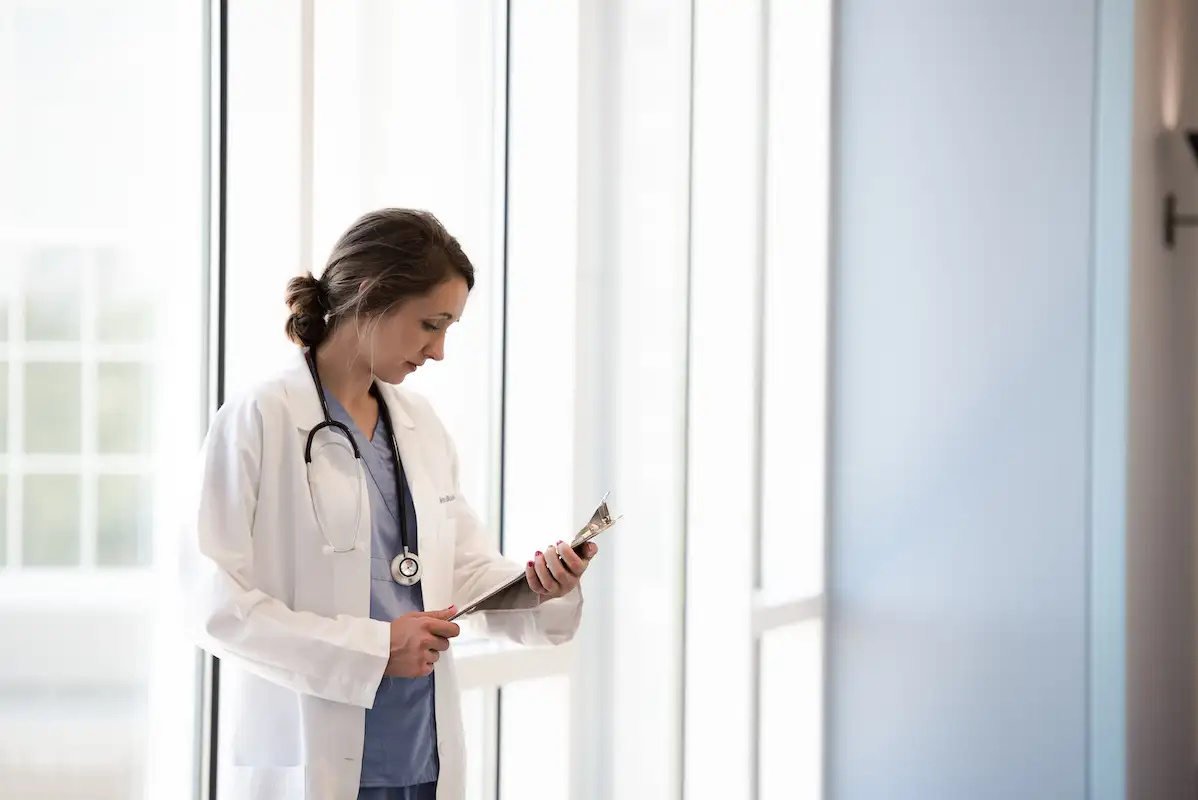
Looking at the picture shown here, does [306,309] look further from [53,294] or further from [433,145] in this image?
[433,145]

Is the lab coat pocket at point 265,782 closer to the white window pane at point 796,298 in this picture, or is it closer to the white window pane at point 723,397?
the white window pane at point 723,397

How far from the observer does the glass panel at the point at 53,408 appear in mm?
1394

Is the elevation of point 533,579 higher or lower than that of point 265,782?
higher

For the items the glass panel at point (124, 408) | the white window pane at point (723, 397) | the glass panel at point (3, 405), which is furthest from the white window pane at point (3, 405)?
the white window pane at point (723, 397)

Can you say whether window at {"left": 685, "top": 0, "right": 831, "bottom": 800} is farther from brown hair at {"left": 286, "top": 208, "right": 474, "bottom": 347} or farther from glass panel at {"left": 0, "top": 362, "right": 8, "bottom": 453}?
glass panel at {"left": 0, "top": 362, "right": 8, "bottom": 453}

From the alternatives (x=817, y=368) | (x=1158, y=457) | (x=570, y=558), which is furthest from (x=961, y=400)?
(x=570, y=558)

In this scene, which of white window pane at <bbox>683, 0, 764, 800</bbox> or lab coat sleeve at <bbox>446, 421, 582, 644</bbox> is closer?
lab coat sleeve at <bbox>446, 421, 582, 644</bbox>

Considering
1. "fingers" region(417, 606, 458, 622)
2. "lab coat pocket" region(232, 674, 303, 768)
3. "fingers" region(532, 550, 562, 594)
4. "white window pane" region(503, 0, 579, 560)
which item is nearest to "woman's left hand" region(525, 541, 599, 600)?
"fingers" region(532, 550, 562, 594)

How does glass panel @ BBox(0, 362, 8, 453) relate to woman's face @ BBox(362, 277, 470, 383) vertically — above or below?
below

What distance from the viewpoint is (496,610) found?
151 cm

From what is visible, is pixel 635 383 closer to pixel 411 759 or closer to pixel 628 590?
pixel 628 590

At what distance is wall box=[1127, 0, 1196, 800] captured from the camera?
2400mm

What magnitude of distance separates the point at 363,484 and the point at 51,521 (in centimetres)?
40

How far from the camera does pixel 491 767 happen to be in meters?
2.34
